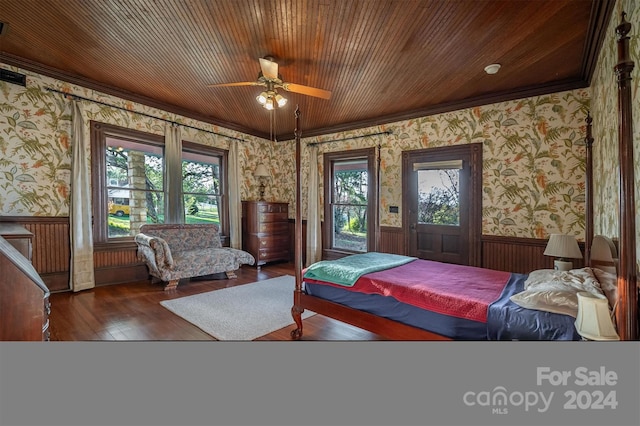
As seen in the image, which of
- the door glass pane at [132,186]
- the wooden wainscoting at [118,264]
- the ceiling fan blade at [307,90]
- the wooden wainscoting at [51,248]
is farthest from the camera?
the door glass pane at [132,186]

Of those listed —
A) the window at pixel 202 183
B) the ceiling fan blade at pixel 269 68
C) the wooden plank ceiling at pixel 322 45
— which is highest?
the wooden plank ceiling at pixel 322 45

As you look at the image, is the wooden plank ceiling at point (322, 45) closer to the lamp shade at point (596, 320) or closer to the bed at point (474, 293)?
the bed at point (474, 293)

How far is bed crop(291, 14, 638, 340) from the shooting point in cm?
124

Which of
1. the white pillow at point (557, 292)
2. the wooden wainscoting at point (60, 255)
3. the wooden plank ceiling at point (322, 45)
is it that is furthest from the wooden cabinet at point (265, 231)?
the white pillow at point (557, 292)

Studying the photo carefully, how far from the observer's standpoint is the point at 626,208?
1210 millimetres

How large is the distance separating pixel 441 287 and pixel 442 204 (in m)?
2.50

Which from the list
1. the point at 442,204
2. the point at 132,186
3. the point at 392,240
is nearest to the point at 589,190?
the point at 442,204

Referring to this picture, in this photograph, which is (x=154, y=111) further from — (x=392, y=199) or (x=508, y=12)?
(x=508, y=12)

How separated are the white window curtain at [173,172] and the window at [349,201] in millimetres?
2610

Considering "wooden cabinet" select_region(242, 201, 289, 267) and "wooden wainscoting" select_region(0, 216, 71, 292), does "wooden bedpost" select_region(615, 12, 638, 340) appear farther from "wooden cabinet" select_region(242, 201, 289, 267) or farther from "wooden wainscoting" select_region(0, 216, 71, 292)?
"wooden wainscoting" select_region(0, 216, 71, 292)

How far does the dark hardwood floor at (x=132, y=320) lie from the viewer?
2551 millimetres

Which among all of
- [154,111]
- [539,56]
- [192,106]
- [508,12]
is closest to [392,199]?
[539,56]

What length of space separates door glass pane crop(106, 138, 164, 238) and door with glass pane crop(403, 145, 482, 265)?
158 inches

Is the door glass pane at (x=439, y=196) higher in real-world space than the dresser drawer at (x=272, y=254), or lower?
higher
